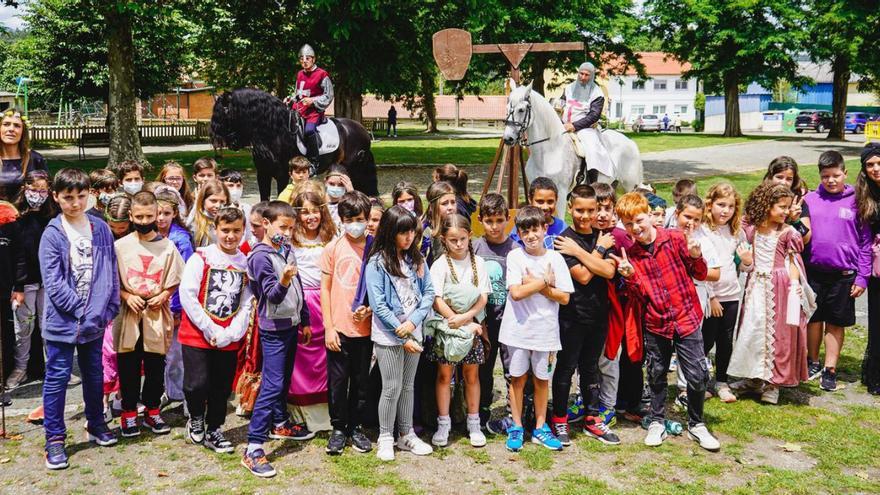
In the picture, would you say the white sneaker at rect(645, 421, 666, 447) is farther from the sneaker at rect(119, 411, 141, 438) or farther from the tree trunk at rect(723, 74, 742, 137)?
the tree trunk at rect(723, 74, 742, 137)

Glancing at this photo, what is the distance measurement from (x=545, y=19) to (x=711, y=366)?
84.3ft

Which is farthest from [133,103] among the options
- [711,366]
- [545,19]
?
[711,366]

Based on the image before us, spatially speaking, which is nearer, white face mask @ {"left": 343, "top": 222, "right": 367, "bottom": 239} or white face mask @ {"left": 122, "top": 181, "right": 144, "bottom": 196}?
white face mask @ {"left": 343, "top": 222, "right": 367, "bottom": 239}

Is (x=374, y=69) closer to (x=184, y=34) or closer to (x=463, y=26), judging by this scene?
(x=463, y=26)

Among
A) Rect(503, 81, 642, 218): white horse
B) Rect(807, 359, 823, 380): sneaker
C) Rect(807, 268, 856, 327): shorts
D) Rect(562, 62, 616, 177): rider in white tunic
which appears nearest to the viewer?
Rect(807, 268, 856, 327): shorts

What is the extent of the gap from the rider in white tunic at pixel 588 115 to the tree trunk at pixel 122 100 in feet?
45.0

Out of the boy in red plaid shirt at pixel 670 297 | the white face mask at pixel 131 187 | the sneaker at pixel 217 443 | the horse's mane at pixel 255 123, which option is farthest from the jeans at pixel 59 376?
the horse's mane at pixel 255 123

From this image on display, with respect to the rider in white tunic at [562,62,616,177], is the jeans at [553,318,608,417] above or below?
below

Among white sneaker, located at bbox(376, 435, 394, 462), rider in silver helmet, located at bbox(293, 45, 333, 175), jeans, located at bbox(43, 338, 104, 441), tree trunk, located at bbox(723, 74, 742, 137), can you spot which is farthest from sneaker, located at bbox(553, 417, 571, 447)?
tree trunk, located at bbox(723, 74, 742, 137)

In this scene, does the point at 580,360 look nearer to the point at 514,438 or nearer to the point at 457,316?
the point at 514,438

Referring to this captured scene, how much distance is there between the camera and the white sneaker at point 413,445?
473 centimetres

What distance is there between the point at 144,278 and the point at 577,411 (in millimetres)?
3087

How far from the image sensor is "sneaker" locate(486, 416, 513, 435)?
5059mm

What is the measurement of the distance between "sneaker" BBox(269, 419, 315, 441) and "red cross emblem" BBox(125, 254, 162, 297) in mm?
1215
